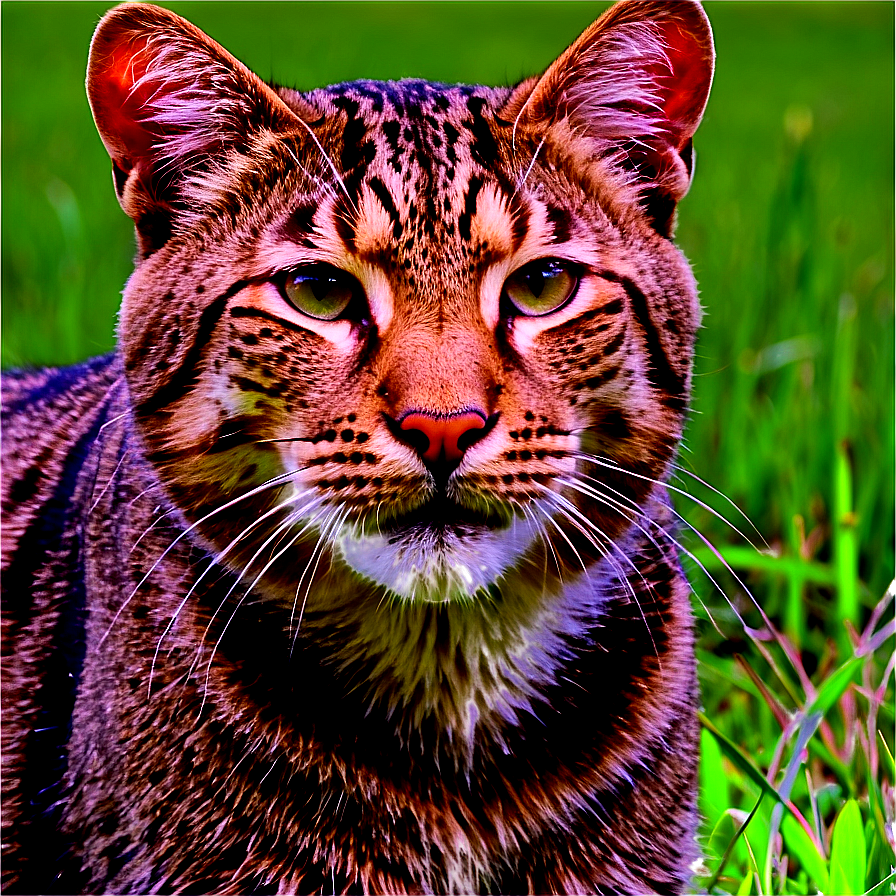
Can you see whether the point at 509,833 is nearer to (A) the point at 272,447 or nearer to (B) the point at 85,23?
(A) the point at 272,447

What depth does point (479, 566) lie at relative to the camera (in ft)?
5.57

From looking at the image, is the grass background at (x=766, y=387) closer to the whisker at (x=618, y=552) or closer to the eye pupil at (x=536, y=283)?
the whisker at (x=618, y=552)

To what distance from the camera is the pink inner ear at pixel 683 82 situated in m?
1.99

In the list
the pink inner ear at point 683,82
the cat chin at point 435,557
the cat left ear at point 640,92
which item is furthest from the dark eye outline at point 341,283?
the pink inner ear at point 683,82

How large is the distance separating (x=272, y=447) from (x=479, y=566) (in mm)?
365

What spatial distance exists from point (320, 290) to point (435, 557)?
1.49ft

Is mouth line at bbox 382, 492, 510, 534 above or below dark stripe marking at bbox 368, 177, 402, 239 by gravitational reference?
below

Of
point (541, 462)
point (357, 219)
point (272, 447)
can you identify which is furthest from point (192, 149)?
point (541, 462)

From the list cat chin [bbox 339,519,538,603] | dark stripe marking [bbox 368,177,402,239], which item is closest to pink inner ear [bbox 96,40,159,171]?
dark stripe marking [bbox 368,177,402,239]

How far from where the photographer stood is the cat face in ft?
5.38

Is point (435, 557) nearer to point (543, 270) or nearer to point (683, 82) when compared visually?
point (543, 270)

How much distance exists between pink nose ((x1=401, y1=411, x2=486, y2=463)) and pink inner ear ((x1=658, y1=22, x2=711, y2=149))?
0.78 meters

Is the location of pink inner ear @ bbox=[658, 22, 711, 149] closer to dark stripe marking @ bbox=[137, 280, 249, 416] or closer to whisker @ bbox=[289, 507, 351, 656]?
dark stripe marking @ bbox=[137, 280, 249, 416]

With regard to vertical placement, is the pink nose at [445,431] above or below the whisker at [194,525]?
above
